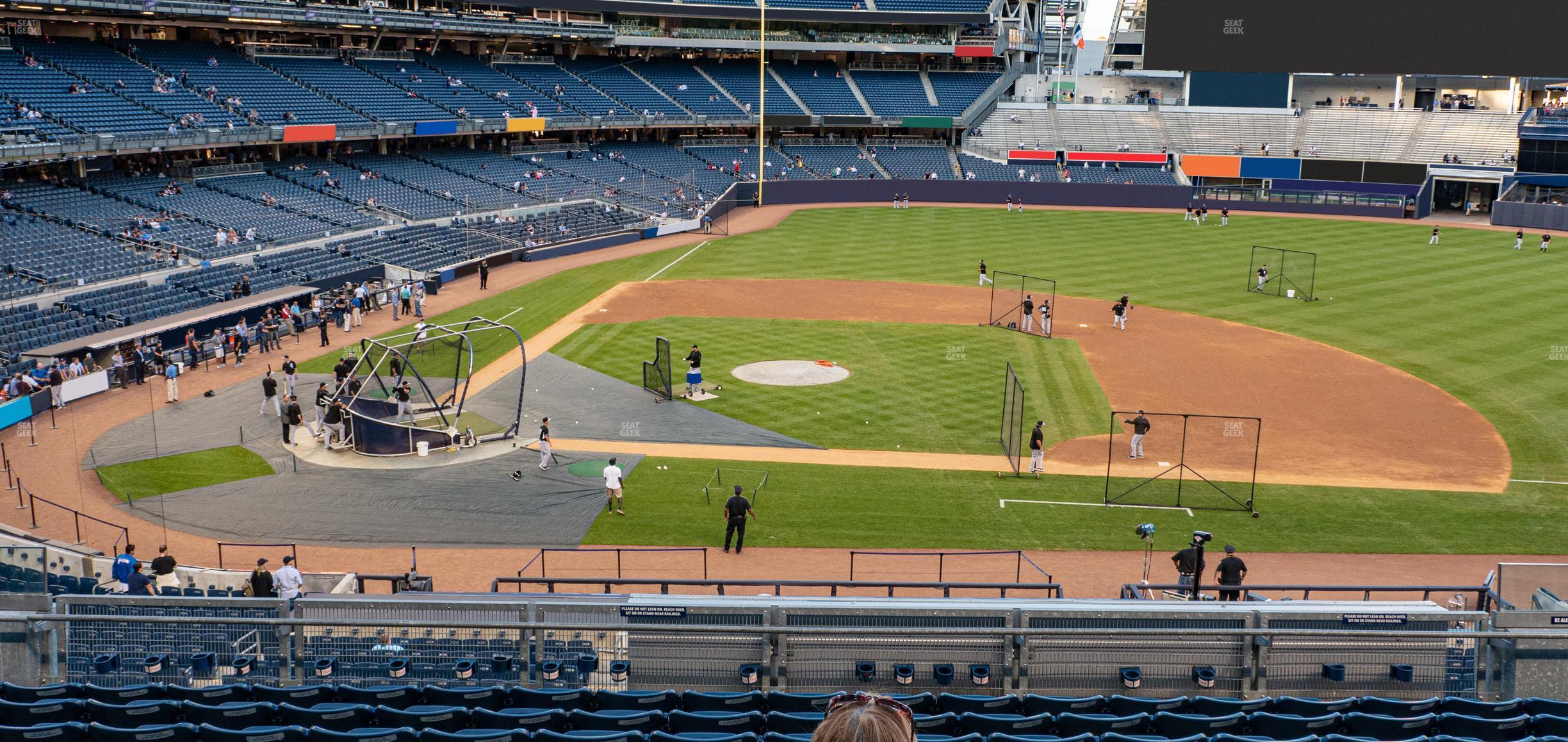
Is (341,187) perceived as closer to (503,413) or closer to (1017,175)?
(503,413)

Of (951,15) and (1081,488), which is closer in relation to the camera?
(1081,488)

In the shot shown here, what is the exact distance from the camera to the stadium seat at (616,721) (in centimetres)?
1041

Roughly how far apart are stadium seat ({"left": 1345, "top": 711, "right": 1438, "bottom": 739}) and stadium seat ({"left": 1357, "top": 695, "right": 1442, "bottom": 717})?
1.29 ft

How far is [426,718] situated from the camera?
10.5m

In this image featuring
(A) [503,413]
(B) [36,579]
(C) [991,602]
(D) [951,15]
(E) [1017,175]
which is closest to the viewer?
(C) [991,602]

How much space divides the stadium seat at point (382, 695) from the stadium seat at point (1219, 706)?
7748 mm

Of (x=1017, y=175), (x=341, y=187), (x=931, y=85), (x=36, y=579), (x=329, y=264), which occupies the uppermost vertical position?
(x=931, y=85)

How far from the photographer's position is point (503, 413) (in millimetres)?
32000

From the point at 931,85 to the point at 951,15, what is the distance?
6144 millimetres

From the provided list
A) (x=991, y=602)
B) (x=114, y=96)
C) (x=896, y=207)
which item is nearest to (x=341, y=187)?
(x=114, y=96)

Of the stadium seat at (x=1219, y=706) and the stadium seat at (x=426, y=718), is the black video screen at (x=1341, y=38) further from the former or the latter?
the stadium seat at (x=426, y=718)

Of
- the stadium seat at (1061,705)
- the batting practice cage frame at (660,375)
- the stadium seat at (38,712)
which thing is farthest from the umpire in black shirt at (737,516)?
the stadium seat at (38,712)

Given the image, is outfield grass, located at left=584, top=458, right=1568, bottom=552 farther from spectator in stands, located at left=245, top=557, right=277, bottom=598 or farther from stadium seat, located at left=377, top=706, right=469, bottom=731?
stadium seat, located at left=377, top=706, right=469, bottom=731

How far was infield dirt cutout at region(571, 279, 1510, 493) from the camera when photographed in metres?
28.1
